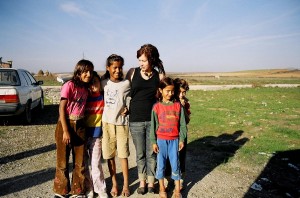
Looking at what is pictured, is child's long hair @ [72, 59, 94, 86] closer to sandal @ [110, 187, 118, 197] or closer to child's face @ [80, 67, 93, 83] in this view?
child's face @ [80, 67, 93, 83]

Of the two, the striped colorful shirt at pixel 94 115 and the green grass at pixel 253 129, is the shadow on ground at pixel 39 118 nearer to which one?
the green grass at pixel 253 129

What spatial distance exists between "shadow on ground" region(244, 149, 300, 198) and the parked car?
6888mm

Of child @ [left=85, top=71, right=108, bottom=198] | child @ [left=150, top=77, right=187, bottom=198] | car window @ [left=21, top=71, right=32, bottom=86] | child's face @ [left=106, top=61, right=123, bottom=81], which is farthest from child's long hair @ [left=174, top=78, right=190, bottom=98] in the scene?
car window @ [left=21, top=71, right=32, bottom=86]

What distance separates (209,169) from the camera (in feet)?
16.7

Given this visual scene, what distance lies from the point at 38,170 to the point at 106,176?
1366mm

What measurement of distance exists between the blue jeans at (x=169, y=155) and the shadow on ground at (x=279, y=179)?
4.13ft

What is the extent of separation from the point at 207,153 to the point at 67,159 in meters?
3.56

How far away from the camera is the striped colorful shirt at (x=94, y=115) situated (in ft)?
12.0

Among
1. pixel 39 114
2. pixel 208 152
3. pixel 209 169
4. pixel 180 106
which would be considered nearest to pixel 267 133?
pixel 208 152

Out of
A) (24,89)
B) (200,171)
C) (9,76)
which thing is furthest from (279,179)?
(9,76)

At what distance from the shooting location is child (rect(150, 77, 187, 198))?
371 cm

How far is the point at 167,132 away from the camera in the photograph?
371 centimetres

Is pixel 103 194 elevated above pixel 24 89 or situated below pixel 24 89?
below

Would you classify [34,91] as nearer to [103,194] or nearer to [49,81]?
[103,194]
